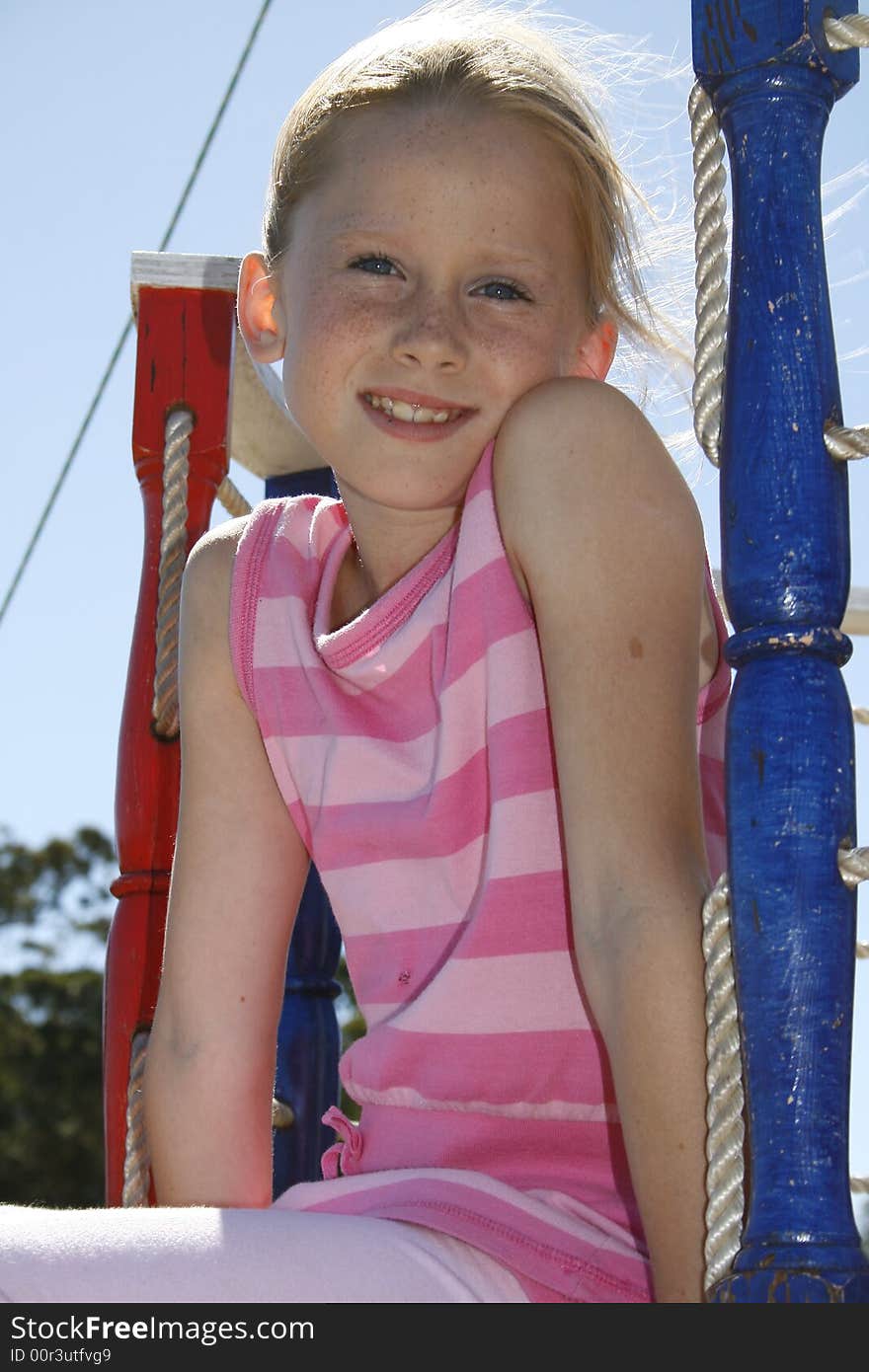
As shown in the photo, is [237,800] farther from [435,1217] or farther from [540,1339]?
[540,1339]

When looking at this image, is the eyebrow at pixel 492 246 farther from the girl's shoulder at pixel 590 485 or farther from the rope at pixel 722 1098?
the rope at pixel 722 1098

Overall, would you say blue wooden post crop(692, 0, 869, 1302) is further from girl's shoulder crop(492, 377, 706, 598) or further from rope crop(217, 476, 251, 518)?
A: rope crop(217, 476, 251, 518)

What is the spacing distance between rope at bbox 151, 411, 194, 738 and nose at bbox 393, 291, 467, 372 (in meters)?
0.57

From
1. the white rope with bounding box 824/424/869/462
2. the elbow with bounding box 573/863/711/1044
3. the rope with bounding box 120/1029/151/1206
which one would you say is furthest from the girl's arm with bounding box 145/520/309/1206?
the white rope with bounding box 824/424/869/462

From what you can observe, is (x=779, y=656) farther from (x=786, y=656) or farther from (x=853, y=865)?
(x=853, y=865)

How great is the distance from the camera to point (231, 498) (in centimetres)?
213

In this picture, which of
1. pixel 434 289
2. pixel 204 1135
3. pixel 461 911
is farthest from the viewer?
pixel 204 1135

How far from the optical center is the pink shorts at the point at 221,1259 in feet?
3.26

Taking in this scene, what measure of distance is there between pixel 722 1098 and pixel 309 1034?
4.02 feet

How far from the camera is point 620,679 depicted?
1194mm

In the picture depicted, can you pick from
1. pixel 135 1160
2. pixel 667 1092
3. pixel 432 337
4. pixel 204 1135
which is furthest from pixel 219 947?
pixel 667 1092

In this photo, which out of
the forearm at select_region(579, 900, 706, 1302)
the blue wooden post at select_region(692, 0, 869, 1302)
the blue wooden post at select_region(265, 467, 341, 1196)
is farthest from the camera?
the blue wooden post at select_region(265, 467, 341, 1196)

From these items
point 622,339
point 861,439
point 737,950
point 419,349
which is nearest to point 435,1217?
point 737,950

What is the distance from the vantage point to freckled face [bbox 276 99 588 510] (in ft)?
4.88
